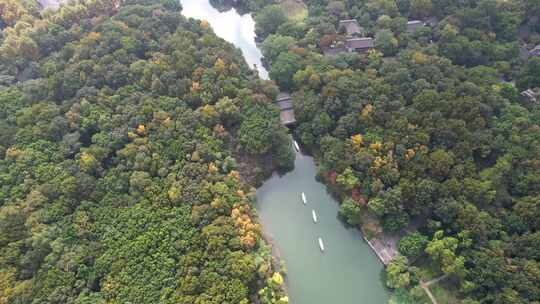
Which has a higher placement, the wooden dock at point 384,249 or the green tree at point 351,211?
the green tree at point 351,211

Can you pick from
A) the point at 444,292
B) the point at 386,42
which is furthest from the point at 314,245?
the point at 386,42

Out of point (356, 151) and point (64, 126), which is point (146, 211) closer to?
point (64, 126)

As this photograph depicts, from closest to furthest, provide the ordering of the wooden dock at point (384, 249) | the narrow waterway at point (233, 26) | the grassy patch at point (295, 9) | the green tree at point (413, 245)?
the green tree at point (413, 245) → the wooden dock at point (384, 249) → the narrow waterway at point (233, 26) → the grassy patch at point (295, 9)

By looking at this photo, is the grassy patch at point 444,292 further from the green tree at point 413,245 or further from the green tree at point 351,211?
the green tree at point 351,211

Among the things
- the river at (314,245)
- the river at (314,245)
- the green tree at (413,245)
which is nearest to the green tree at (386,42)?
the river at (314,245)

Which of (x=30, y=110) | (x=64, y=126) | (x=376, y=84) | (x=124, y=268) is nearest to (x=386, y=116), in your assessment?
(x=376, y=84)

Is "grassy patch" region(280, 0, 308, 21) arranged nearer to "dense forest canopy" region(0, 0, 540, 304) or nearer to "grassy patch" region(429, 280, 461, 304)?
"dense forest canopy" region(0, 0, 540, 304)

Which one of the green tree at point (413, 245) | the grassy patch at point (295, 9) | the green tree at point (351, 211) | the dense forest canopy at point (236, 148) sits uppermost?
the grassy patch at point (295, 9)
